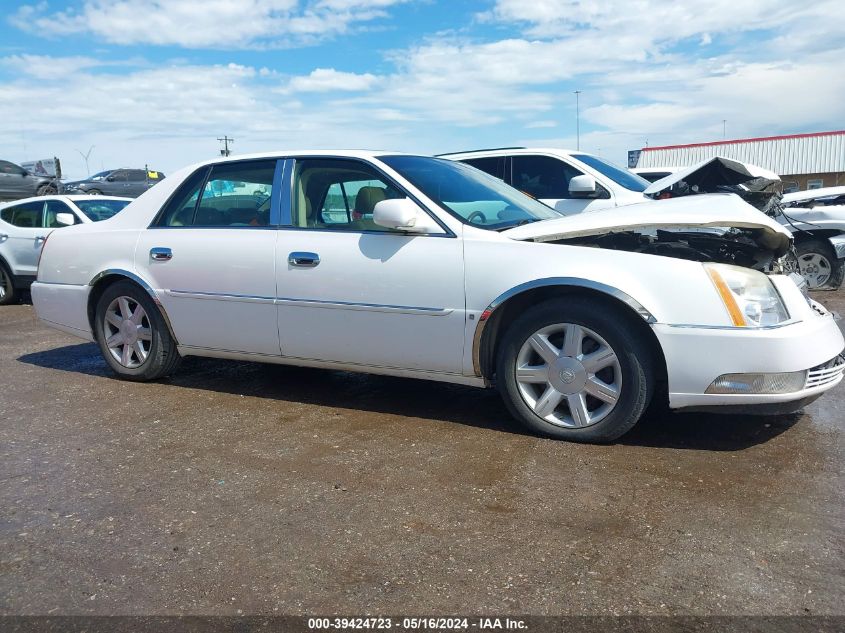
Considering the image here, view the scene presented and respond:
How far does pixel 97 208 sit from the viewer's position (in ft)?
33.4

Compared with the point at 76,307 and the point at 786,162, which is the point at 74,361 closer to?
the point at 76,307

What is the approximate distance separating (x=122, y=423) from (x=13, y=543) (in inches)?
60.4

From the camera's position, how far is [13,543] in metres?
2.98

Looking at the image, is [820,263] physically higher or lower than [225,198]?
lower

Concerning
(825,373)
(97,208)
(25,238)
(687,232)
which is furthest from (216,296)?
(25,238)

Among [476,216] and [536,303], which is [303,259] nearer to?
[476,216]

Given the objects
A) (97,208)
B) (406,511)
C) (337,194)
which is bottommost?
(406,511)

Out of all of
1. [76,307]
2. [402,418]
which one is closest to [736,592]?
[402,418]

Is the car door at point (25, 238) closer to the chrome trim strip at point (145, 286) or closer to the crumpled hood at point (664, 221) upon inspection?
the chrome trim strip at point (145, 286)

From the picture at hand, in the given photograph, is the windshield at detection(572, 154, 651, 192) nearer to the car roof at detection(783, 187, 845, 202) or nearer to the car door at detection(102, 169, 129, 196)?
the car roof at detection(783, 187, 845, 202)

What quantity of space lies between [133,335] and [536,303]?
291 cm

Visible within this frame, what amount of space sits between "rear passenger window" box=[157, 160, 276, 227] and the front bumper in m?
2.52

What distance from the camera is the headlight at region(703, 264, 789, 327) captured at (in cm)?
352

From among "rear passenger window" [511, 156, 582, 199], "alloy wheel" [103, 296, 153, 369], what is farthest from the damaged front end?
"rear passenger window" [511, 156, 582, 199]
